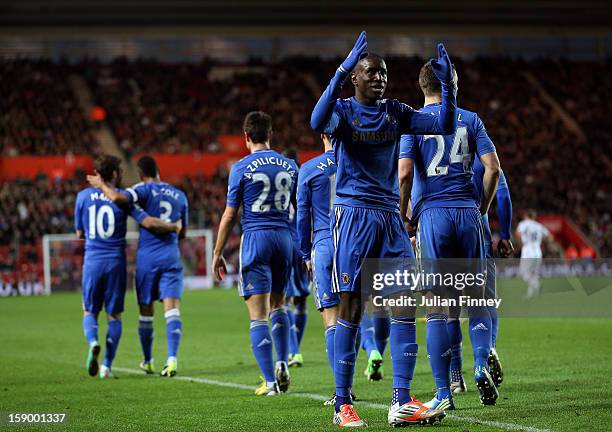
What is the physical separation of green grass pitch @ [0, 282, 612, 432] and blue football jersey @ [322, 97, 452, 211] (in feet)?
4.94

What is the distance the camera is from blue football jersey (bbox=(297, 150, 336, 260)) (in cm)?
852

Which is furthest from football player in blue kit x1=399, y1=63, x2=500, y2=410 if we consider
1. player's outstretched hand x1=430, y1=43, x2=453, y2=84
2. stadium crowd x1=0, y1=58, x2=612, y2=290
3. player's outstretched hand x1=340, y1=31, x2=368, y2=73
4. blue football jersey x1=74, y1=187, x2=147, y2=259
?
stadium crowd x1=0, y1=58, x2=612, y2=290

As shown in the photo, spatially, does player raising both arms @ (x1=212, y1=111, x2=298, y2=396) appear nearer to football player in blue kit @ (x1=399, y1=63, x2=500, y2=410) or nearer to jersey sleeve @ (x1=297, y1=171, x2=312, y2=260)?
jersey sleeve @ (x1=297, y1=171, x2=312, y2=260)

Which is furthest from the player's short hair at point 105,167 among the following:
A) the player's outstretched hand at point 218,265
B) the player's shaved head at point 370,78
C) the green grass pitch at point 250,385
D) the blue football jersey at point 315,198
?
the player's shaved head at point 370,78

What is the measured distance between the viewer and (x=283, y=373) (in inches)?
355

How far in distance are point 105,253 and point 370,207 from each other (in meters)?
5.25

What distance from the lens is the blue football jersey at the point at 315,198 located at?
8.52 m

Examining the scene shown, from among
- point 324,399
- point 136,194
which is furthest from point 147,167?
point 324,399

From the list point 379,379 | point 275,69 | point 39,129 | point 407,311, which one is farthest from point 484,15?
point 407,311

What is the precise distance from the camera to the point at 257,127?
894 centimetres

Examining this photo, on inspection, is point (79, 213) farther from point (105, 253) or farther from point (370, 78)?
point (370, 78)

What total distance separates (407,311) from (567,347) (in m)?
6.71

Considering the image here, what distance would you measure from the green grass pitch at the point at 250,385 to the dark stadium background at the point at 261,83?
60.0ft

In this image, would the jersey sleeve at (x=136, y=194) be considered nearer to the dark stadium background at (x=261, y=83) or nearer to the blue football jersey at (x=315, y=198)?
the blue football jersey at (x=315, y=198)
